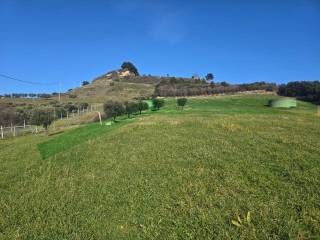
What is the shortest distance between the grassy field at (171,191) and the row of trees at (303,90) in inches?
2630

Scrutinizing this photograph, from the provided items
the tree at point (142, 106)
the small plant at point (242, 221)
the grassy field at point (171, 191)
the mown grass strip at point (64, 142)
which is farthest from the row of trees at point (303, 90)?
the small plant at point (242, 221)

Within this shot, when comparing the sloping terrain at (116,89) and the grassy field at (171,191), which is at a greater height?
the sloping terrain at (116,89)

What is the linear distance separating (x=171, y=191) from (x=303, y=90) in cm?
8339

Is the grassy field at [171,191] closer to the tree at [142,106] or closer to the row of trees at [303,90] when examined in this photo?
the tree at [142,106]

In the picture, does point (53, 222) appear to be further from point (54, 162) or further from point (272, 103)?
Result: point (272, 103)

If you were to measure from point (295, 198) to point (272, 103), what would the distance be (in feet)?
194

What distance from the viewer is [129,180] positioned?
13.5 metres

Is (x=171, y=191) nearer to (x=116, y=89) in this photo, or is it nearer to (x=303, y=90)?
(x=303, y=90)

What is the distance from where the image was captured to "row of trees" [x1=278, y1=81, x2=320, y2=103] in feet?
264

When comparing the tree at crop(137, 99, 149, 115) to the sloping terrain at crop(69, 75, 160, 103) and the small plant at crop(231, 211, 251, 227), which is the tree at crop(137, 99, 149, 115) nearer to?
the small plant at crop(231, 211, 251, 227)

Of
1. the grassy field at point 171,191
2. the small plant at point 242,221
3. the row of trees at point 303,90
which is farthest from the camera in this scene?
the row of trees at point 303,90

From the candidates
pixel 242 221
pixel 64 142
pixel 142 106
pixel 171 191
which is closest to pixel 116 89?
pixel 142 106

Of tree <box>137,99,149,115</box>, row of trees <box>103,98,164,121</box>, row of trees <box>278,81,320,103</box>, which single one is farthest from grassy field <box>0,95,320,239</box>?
row of trees <box>278,81,320,103</box>

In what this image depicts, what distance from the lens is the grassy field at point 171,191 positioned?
31.1 feet
